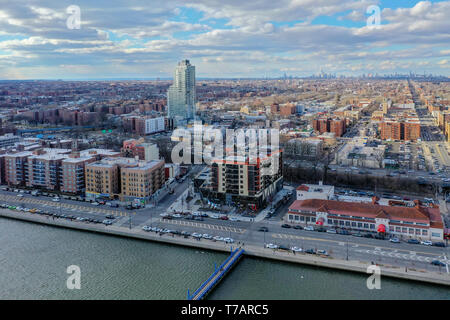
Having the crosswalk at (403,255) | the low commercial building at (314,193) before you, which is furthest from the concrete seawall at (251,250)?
the low commercial building at (314,193)

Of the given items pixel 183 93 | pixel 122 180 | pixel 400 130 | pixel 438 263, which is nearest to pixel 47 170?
pixel 122 180

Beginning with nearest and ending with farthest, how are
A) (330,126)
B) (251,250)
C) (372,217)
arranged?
(251,250) < (372,217) < (330,126)

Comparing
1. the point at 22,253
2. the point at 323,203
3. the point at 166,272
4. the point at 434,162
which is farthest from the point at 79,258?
the point at 434,162

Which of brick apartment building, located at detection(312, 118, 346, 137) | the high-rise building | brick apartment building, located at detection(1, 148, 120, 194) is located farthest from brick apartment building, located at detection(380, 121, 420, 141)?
brick apartment building, located at detection(1, 148, 120, 194)

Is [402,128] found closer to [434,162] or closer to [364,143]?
[364,143]

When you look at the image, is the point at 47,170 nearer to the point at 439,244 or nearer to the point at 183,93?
the point at 439,244
